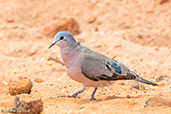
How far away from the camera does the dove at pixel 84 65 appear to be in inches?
216

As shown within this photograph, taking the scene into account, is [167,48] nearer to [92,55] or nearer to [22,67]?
[22,67]

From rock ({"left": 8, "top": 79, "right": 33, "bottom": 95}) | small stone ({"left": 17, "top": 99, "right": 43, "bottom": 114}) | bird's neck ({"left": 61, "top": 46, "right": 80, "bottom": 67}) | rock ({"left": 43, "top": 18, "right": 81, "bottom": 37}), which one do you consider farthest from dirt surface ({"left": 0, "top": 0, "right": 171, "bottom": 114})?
bird's neck ({"left": 61, "top": 46, "right": 80, "bottom": 67})

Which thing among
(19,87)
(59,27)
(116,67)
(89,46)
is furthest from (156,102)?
(59,27)

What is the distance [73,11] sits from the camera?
1285 centimetres

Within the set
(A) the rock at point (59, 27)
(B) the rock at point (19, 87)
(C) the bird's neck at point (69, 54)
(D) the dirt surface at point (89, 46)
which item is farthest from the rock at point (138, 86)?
(A) the rock at point (59, 27)

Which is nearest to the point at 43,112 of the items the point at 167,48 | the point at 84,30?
the point at 167,48

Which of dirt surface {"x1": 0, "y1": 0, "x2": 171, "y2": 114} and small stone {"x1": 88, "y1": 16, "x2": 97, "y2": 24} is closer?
dirt surface {"x1": 0, "y1": 0, "x2": 171, "y2": 114}

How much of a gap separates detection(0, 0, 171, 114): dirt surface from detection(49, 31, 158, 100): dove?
10.0 inches

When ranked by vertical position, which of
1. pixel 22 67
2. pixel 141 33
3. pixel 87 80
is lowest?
pixel 87 80

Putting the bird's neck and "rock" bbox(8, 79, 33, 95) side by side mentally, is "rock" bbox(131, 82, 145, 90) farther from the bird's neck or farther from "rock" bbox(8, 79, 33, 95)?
"rock" bbox(8, 79, 33, 95)

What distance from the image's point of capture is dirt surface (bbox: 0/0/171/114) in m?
5.34

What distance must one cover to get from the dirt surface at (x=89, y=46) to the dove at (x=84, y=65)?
0.25 meters

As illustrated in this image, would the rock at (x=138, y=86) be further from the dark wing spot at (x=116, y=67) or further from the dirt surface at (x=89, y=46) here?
the dark wing spot at (x=116, y=67)

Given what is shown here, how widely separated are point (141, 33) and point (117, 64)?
15.2 feet
